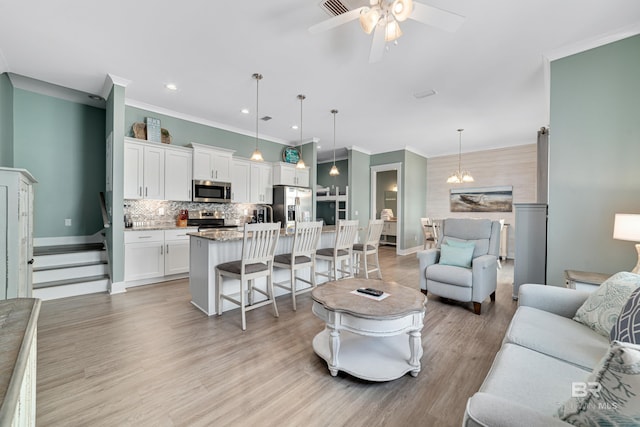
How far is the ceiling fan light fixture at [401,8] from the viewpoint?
5.66 feet

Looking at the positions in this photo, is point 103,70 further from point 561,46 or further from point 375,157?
point 375,157

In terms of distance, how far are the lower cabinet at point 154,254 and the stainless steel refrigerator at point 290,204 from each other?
199 cm

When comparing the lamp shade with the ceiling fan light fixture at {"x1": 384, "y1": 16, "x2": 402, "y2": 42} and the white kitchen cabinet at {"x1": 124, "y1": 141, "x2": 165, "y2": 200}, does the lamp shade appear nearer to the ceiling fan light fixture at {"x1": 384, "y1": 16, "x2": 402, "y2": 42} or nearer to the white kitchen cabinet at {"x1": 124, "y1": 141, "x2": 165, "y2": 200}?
the ceiling fan light fixture at {"x1": 384, "y1": 16, "x2": 402, "y2": 42}

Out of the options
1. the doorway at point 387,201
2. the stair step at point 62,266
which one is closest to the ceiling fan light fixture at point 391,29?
the stair step at point 62,266

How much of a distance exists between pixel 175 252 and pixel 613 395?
4755mm

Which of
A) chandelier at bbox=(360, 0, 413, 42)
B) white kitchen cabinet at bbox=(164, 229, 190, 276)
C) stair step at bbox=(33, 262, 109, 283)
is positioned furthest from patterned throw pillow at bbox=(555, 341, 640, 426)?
stair step at bbox=(33, 262, 109, 283)

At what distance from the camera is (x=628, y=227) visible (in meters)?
2.13

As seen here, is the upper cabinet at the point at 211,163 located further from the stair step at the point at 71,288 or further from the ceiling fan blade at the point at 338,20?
the ceiling fan blade at the point at 338,20

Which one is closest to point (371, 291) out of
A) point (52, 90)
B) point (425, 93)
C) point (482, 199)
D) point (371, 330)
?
point (371, 330)

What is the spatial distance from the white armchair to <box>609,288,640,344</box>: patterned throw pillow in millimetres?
1722

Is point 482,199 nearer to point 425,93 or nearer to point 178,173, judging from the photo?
point 425,93

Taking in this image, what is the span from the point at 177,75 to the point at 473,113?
4647 millimetres

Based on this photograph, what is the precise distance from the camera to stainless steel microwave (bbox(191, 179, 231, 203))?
4820 millimetres

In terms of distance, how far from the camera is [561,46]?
2.76 m
